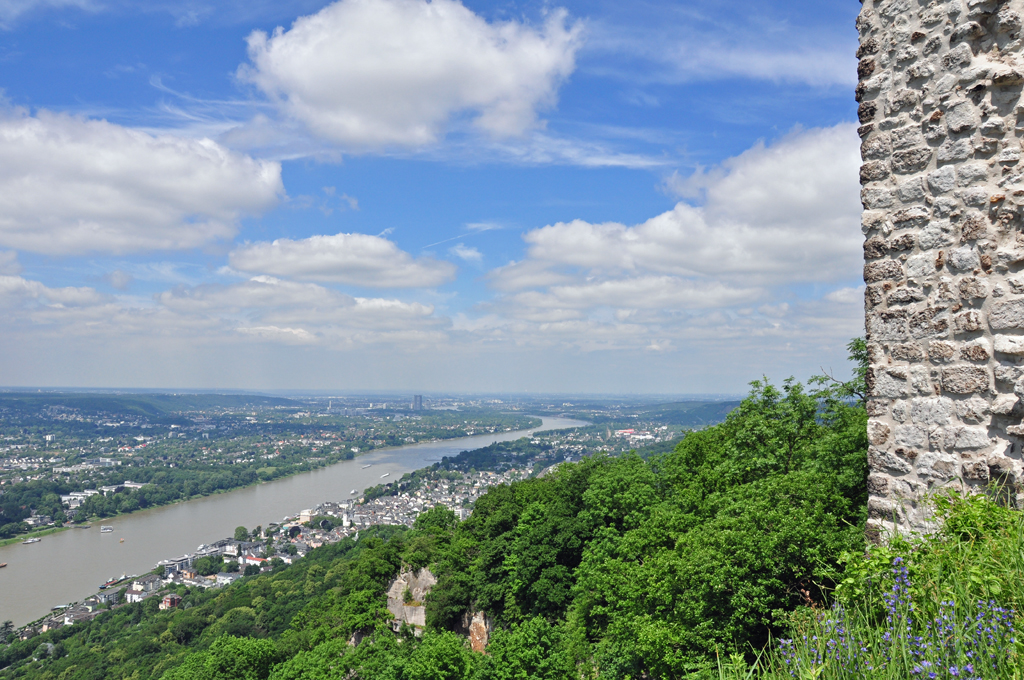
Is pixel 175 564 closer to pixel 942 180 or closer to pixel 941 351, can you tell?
pixel 941 351

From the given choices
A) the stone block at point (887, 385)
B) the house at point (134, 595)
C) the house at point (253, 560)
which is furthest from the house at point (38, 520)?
the stone block at point (887, 385)

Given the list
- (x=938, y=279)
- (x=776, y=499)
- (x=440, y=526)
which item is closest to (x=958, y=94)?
(x=938, y=279)

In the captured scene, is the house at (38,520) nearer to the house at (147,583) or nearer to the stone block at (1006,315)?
the house at (147,583)

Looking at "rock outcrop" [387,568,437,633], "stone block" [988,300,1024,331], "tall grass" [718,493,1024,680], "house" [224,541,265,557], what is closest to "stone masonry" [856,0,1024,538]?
"stone block" [988,300,1024,331]

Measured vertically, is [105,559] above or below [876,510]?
below

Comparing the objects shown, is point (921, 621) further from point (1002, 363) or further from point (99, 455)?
point (99, 455)

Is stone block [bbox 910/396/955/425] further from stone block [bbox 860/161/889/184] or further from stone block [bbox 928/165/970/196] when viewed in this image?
stone block [bbox 860/161/889/184]
